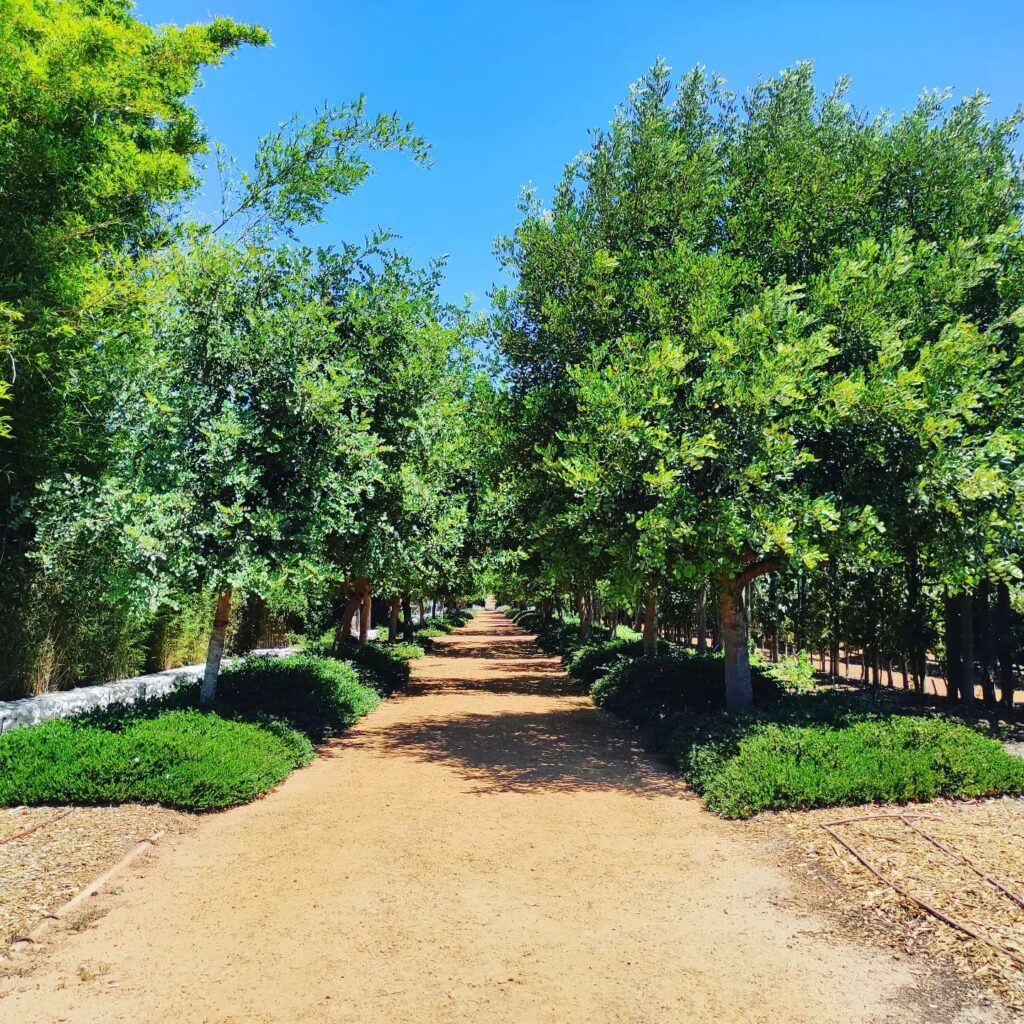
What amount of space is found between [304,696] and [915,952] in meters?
9.16

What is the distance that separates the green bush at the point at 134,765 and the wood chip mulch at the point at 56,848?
0.48ft

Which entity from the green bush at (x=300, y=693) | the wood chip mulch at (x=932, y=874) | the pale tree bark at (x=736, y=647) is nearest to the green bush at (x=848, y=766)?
the wood chip mulch at (x=932, y=874)

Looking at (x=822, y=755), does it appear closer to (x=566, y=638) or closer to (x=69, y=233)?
(x=69, y=233)

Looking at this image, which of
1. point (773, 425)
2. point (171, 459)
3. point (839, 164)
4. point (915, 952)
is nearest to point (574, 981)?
point (915, 952)

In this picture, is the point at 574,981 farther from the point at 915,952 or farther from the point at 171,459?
the point at 171,459

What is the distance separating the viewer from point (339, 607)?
1133 inches

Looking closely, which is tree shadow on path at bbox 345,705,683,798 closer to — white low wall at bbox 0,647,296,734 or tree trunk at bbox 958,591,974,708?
white low wall at bbox 0,647,296,734

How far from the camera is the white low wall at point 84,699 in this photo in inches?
369

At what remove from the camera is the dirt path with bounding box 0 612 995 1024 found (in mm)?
3895

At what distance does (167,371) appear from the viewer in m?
9.71

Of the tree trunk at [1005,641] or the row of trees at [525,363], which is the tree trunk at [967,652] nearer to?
the row of trees at [525,363]

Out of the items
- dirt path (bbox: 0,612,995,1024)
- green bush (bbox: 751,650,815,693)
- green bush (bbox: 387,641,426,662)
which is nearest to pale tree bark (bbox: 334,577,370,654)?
green bush (bbox: 387,641,426,662)

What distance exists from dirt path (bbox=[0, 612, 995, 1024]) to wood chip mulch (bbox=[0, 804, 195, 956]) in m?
0.36

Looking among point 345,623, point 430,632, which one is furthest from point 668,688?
point 430,632
